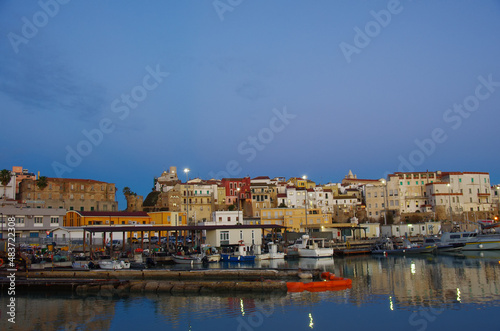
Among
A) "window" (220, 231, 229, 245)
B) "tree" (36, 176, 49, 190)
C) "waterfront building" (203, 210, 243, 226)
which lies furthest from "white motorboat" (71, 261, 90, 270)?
"tree" (36, 176, 49, 190)

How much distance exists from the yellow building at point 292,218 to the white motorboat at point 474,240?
1048 inches

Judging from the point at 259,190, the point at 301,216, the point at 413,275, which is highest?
the point at 259,190

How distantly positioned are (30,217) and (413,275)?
5085 centimetres

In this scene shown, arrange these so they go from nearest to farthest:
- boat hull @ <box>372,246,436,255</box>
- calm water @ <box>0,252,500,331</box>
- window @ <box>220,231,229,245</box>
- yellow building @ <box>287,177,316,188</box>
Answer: calm water @ <box>0,252,500,331</box> < boat hull @ <box>372,246,436,255</box> < window @ <box>220,231,229,245</box> < yellow building @ <box>287,177,316,188</box>

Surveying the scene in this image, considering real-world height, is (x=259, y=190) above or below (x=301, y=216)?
above

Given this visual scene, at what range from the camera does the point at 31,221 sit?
195 feet

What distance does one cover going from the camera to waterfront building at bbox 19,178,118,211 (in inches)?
3118

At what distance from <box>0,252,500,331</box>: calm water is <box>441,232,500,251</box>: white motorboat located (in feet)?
80.4

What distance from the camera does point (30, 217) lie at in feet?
195

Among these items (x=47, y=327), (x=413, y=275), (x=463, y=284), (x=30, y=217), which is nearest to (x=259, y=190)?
(x=30, y=217)

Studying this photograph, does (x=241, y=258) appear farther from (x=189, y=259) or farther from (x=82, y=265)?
(x=82, y=265)

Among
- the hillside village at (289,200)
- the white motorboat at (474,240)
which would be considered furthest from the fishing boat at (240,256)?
the white motorboat at (474,240)

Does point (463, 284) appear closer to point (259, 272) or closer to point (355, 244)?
point (259, 272)

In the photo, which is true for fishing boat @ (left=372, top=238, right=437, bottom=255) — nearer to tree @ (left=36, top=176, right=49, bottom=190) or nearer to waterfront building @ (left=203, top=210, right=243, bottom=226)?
waterfront building @ (left=203, top=210, right=243, bottom=226)
